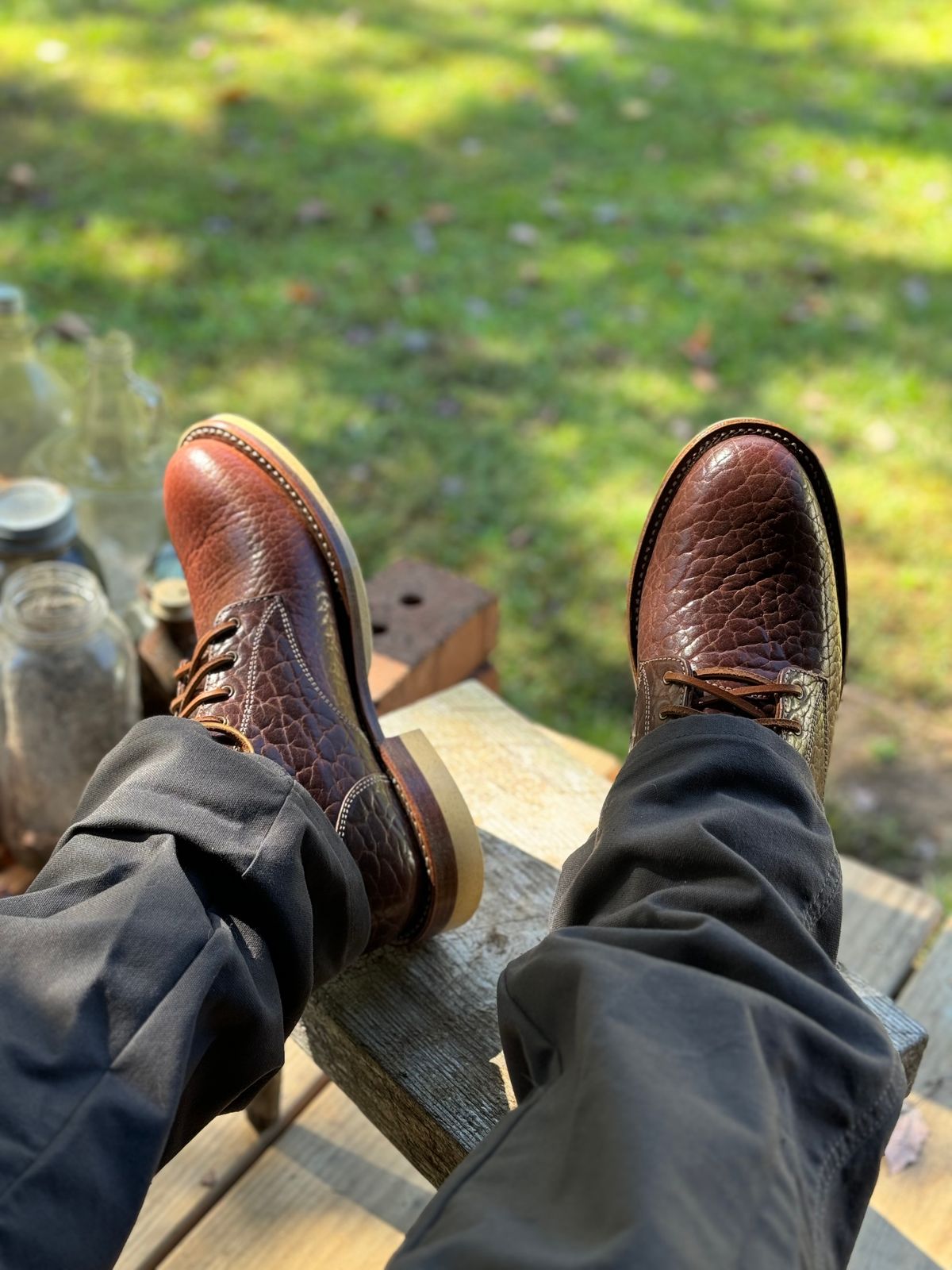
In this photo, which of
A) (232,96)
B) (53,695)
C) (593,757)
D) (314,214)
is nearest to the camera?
(53,695)

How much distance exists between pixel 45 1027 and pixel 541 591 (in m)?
1.76

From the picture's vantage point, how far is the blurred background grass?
2596 mm

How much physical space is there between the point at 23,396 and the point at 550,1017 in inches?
56.7

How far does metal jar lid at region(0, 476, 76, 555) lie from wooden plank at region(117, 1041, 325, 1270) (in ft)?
2.05

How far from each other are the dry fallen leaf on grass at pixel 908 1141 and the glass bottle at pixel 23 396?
1497mm

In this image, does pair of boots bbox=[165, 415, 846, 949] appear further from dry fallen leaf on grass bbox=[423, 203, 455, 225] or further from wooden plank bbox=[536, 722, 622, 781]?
dry fallen leaf on grass bbox=[423, 203, 455, 225]

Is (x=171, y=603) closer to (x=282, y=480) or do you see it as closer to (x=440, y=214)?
(x=282, y=480)

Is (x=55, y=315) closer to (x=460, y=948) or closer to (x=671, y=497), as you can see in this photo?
(x=671, y=497)

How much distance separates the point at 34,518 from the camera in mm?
1434

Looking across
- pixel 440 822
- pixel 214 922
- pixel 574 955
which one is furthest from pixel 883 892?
pixel 214 922

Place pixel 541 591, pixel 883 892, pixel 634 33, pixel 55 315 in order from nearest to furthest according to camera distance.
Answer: pixel 883 892 → pixel 541 591 → pixel 55 315 → pixel 634 33

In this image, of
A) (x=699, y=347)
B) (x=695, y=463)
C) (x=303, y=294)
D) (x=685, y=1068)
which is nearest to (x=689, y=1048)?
(x=685, y=1068)

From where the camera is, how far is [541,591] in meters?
2.52

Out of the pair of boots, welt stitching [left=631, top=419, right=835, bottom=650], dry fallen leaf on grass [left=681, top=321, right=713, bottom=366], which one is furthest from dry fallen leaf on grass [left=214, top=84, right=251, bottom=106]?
welt stitching [left=631, top=419, right=835, bottom=650]
